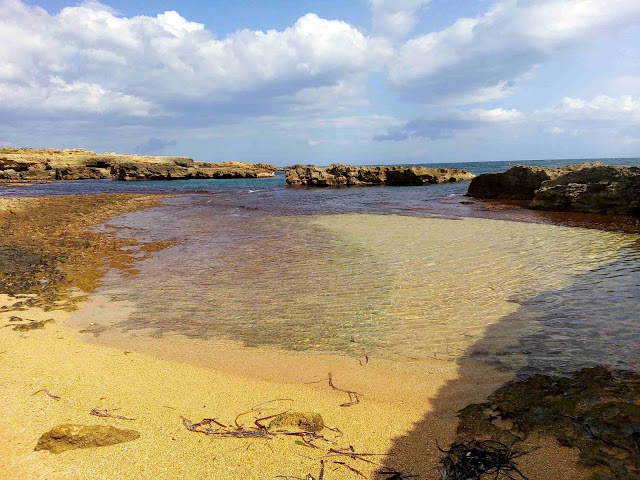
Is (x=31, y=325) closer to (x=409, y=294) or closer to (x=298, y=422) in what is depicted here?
(x=298, y=422)

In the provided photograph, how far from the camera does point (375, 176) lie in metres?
49.7

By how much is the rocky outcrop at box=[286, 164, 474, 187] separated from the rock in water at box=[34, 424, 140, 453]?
4594cm

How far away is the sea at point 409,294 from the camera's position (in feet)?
16.1

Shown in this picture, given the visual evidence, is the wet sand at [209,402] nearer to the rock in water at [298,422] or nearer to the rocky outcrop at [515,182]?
the rock in water at [298,422]

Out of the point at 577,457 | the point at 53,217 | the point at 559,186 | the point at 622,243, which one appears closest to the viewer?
the point at 577,457

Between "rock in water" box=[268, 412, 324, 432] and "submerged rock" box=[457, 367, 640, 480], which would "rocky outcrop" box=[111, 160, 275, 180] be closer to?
"rock in water" box=[268, 412, 324, 432]

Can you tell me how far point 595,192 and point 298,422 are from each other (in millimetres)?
20386

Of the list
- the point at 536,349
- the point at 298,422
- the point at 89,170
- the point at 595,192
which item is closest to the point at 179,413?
the point at 298,422

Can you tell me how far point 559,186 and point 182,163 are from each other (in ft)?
262

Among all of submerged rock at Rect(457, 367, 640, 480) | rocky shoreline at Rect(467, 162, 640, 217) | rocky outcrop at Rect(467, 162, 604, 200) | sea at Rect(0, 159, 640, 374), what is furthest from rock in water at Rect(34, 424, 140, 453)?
rocky outcrop at Rect(467, 162, 604, 200)

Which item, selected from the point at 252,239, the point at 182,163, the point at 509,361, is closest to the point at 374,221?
the point at 252,239

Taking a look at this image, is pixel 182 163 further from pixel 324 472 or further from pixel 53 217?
pixel 324 472

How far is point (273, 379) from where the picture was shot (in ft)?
13.9

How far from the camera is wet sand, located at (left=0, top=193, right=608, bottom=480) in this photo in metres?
2.69
